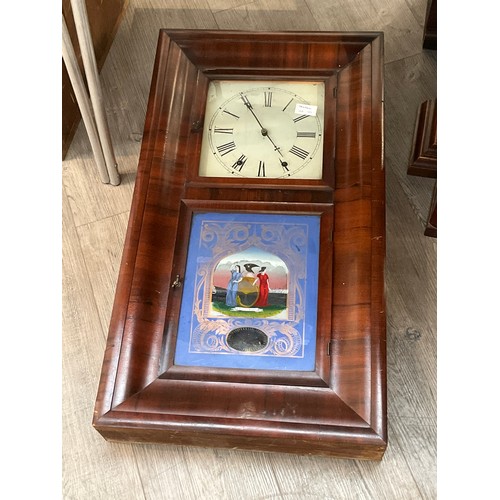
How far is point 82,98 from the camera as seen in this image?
1131mm

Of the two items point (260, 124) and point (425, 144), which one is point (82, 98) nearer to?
point (260, 124)

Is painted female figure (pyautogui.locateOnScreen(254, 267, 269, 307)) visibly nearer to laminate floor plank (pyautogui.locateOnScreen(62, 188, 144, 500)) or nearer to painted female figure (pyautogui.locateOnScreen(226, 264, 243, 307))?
painted female figure (pyautogui.locateOnScreen(226, 264, 243, 307))

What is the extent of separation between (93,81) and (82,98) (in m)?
0.04

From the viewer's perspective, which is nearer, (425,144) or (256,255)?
(256,255)

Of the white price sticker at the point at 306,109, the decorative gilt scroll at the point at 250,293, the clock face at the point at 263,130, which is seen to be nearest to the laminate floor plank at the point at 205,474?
the decorative gilt scroll at the point at 250,293

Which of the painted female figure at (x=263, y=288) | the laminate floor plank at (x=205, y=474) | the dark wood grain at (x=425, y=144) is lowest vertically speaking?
the laminate floor plank at (x=205, y=474)

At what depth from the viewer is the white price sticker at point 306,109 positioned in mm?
1182

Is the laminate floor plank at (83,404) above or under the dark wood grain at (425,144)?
under

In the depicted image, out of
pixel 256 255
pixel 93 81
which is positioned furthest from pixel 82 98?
pixel 256 255

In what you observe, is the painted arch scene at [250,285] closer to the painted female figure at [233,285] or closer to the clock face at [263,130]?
the painted female figure at [233,285]

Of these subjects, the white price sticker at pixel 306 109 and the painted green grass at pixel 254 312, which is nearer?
the painted green grass at pixel 254 312

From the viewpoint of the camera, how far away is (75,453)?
106 centimetres

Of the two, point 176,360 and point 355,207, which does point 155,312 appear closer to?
point 176,360
